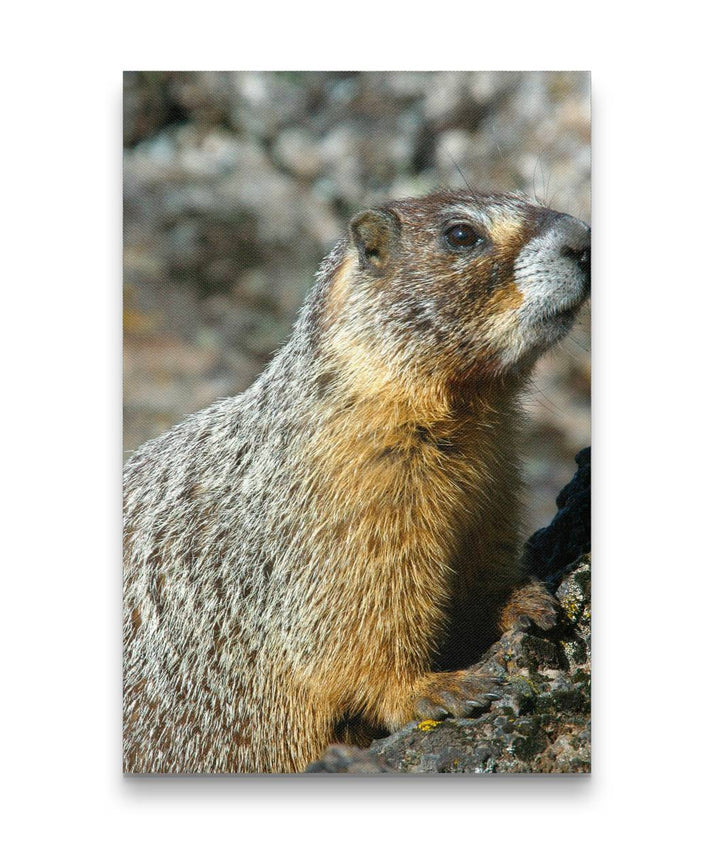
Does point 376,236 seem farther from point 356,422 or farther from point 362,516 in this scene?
point 362,516

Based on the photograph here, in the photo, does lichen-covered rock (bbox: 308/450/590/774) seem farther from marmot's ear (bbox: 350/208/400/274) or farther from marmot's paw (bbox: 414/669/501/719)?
marmot's ear (bbox: 350/208/400/274)

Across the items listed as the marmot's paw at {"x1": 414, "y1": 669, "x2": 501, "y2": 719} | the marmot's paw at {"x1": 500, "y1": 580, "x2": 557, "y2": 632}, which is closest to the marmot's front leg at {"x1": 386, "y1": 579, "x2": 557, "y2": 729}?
the marmot's paw at {"x1": 414, "y1": 669, "x2": 501, "y2": 719}

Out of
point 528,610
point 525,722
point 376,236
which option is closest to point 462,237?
point 376,236

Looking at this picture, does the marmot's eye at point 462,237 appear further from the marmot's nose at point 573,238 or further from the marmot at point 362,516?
the marmot's nose at point 573,238

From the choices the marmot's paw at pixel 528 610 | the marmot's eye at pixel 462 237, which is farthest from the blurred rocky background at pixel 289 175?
the marmot's eye at pixel 462 237
